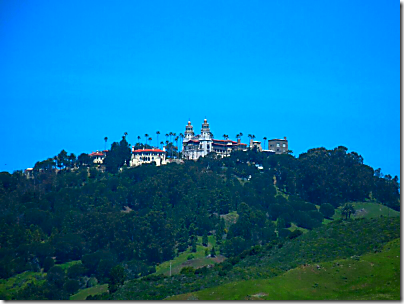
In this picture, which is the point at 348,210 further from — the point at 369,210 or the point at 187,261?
the point at 187,261

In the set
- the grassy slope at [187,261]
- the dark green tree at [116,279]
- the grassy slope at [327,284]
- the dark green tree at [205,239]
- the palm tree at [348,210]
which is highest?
the palm tree at [348,210]

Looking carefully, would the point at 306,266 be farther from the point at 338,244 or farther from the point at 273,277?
the point at 338,244

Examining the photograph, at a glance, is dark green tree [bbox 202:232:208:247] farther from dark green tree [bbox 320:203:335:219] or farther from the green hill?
dark green tree [bbox 320:203:335:219]

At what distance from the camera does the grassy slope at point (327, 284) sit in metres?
80.4

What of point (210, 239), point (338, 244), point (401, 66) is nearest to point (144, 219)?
point (210, 239)

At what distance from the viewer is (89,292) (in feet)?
409

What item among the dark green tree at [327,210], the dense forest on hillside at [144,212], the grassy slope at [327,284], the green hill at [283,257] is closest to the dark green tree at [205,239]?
the dense forest on hillside at [144,212]

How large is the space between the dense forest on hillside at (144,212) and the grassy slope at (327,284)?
31043mm

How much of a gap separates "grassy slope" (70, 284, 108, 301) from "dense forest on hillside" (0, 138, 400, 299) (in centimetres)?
184

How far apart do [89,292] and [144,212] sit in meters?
48.2

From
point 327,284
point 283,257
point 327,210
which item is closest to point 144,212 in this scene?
point 327,210

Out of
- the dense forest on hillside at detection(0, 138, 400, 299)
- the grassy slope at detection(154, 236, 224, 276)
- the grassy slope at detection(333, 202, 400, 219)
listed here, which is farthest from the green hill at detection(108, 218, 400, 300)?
the grassy slope at detection(333, 202, 400, 219)

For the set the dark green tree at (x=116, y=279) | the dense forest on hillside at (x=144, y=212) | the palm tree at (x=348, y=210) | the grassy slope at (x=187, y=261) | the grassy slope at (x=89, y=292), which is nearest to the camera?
the dark green tree at (x=116, y=279)

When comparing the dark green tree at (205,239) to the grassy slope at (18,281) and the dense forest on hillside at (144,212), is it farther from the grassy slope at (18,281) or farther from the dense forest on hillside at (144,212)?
the grassy slope at (18,281)
